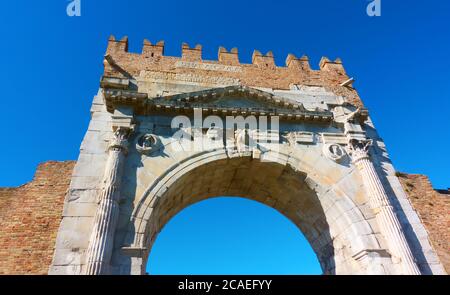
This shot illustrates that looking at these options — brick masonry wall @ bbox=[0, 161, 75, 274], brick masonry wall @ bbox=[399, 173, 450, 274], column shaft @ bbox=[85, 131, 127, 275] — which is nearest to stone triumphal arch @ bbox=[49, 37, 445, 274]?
column shaft @ bbox=[85, 131, 127, 275]

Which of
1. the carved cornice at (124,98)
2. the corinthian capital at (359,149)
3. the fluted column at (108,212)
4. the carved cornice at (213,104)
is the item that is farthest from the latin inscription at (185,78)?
the corinthian capital at (359,149)

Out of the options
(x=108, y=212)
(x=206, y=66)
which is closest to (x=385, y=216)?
(x=108, y=212)

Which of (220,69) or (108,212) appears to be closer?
(108,212)

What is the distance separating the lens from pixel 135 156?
8.10m

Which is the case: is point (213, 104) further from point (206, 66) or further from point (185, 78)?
point (206, 66)

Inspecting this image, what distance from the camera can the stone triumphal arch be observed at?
6957 millimetres

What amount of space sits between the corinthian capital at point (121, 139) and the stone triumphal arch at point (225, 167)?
0.09ft

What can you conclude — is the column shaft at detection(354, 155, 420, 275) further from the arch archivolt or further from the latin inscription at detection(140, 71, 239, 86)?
the latin inscription at detection(140, 71, 239, 86)

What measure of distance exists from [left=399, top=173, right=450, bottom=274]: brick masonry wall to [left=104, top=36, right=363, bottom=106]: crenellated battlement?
3.36 metres

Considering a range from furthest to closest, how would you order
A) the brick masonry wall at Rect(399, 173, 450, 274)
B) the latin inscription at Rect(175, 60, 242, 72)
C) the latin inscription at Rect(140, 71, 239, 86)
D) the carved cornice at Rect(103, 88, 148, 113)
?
the latin inscription at Rect(175, 60, 242, 72)
the latin inscription at Rect(140, 71, 239, 86)
the carved cornice at Rect(103, 88, 148, 113)
the brick masonry wall at Rect(399, 173, 450, 274)

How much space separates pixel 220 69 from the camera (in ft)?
37.2

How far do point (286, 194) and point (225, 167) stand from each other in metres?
2.30

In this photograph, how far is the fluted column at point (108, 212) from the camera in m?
6.03
